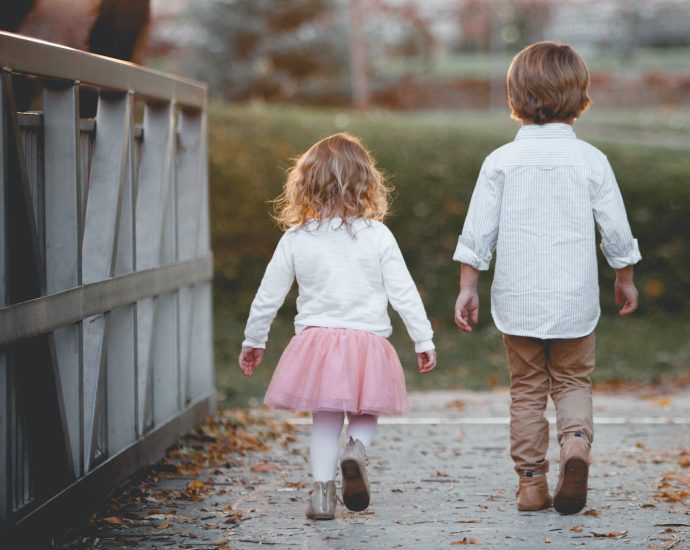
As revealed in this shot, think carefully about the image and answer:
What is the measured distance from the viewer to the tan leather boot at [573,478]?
14.8 feet

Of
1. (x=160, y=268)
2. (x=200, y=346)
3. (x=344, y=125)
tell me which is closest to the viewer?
(x=160, y=268)

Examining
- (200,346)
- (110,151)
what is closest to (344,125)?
(200,346)

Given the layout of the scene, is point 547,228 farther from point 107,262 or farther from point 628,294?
point 107,262

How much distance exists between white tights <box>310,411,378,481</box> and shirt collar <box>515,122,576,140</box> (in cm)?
134

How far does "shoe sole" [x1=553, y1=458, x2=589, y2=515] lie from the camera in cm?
451

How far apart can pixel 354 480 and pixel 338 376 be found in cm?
41

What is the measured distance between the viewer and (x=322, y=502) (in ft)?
15.4

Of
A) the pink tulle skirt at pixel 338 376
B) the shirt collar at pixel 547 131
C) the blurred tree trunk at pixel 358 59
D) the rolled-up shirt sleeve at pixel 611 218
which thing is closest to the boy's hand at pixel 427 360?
the pink tulle skirt at pixel 338 376

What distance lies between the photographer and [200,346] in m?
7.06

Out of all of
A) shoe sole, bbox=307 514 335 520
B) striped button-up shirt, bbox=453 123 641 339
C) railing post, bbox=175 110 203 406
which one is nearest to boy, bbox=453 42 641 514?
striped button-up shirt, bbox=453 123 641 339

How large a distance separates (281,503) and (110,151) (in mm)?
1684

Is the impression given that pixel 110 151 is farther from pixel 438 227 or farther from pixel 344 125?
pixel 344 125

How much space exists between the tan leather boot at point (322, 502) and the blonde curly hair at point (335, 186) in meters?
1.06

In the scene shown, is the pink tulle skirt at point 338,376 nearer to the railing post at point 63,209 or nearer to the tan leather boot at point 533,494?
the tan leather boot at point 533,494
